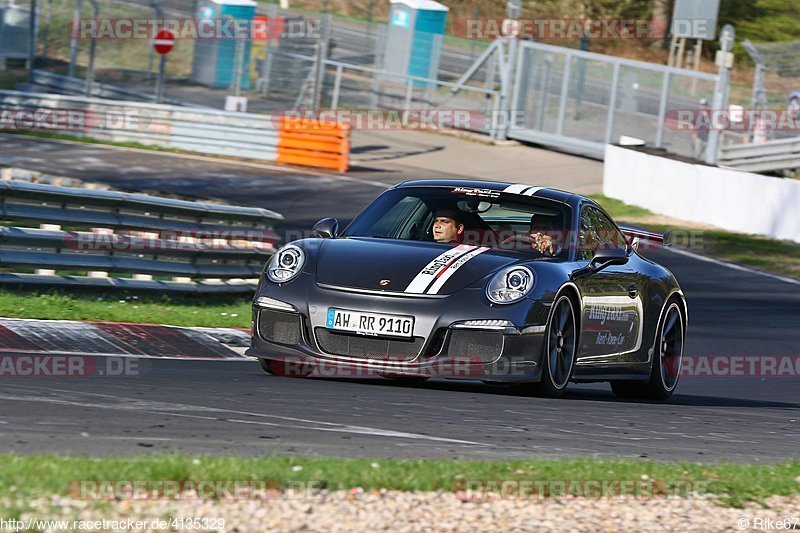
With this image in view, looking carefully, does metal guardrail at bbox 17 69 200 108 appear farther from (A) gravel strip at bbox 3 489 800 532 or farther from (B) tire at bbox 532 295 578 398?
(A) gravel strip at bbox 3 489 800 532

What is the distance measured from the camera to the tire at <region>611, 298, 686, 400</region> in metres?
9.63

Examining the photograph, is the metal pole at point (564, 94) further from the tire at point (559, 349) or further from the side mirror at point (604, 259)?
the tire at point (559, 349)

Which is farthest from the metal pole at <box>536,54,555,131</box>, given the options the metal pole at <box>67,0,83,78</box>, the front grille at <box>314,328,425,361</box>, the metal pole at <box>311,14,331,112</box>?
the front grille at <box>314,328,425,361</box>

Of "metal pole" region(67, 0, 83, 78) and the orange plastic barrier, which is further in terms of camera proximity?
"metal pole" region(67, 0, 83, 78)

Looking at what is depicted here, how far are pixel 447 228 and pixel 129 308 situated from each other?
3306mm

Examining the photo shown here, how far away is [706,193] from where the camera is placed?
23.9 m

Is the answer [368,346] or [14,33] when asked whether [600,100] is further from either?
[368,346]

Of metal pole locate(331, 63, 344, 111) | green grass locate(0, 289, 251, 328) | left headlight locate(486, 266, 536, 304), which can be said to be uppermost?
metal pole locate(331, 63, 344, 111)

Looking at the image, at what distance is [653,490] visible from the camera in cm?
541

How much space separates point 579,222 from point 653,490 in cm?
371

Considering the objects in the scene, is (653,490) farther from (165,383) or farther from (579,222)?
(579,222)

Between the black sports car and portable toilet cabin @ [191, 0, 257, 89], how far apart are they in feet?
77.0

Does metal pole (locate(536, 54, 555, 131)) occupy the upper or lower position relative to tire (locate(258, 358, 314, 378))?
upper

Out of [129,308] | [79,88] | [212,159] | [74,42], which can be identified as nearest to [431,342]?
[129,308]
